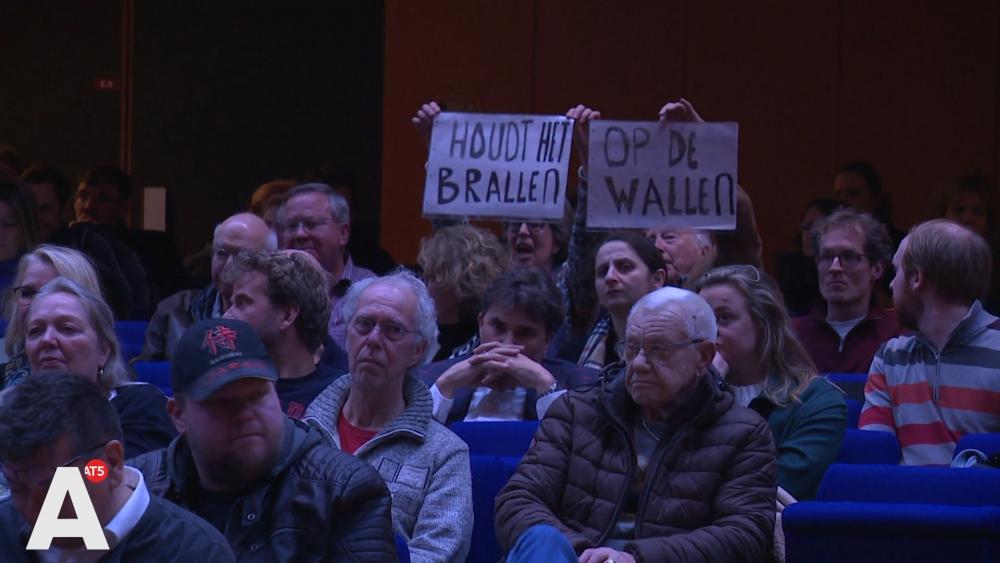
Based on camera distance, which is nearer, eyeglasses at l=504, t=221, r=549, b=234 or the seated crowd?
the seated crowd

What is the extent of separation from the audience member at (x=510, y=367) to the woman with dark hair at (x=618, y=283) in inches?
13.0

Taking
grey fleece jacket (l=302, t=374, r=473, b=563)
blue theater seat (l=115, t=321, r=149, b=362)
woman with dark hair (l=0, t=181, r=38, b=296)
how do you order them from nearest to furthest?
1. grey fleece jacket (l=302, t=374, r=473, b=563)
2. blue theater seat (l=115, t=321, r=149, b=362)
3. woman with dark hair (l=0, t=181, r=38, b=296)

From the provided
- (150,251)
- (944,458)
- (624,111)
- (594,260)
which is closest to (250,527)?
(944,458)

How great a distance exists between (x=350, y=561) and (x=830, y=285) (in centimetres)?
305

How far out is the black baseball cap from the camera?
3250 millimetres

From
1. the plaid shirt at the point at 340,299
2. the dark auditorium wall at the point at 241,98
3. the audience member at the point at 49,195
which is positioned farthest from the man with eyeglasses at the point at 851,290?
the dark auditorium wall at the point at 241,98

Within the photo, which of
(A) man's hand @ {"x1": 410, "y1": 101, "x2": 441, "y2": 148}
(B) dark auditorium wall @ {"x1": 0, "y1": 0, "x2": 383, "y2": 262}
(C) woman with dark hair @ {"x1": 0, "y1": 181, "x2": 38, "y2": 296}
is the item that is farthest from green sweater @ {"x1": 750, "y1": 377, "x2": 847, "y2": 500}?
(B) dark auditorium wall @ {"x1": 0, "y1": 0, "x2": 383, "y2": 262}

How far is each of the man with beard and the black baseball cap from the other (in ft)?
7.38

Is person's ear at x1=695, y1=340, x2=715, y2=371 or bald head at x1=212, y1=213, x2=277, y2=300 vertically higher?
bald head at x1=212, y1=213, x2=277, y2=300

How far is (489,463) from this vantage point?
167 inches

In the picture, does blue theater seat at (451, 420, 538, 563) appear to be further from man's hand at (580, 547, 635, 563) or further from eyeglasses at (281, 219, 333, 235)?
eyeglasses at (281, 219, 333, 235)

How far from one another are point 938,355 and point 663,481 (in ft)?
4.29

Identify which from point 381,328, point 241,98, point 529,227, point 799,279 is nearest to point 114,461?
point 381,328

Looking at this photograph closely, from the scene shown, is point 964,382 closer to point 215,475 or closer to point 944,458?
point 944,458
